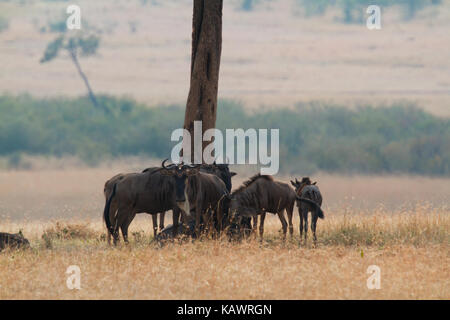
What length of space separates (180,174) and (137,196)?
1335mm

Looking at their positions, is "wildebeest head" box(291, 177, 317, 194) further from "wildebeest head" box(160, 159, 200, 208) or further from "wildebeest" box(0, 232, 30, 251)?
"wildebeest" box(0, 232, 30, 251)

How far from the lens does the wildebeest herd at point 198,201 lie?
637 inches

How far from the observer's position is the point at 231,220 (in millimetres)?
16297

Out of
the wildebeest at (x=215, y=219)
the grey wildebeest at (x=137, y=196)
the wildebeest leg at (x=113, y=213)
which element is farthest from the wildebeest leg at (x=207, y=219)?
the wildebeest leg at (x=113, y=213)

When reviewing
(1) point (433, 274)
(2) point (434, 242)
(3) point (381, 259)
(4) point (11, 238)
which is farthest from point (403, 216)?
(4) point (11, 238)

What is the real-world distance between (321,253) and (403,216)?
4.71 m

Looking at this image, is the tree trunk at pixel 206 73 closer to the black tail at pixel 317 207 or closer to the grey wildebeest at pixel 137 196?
the grey wildebeest at pixel 137 196

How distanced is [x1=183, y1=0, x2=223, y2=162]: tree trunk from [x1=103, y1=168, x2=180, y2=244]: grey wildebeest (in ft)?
10.1

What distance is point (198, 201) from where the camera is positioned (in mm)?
16141

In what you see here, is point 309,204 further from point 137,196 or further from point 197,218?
point 137,196

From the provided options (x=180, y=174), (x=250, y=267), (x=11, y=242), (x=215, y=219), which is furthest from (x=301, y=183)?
(x=11, y=242)

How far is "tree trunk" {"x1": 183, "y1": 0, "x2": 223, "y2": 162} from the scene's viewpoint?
19.3m

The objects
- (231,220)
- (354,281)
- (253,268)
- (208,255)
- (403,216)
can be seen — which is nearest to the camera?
(354,281)

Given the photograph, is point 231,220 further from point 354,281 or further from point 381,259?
point 354,281
